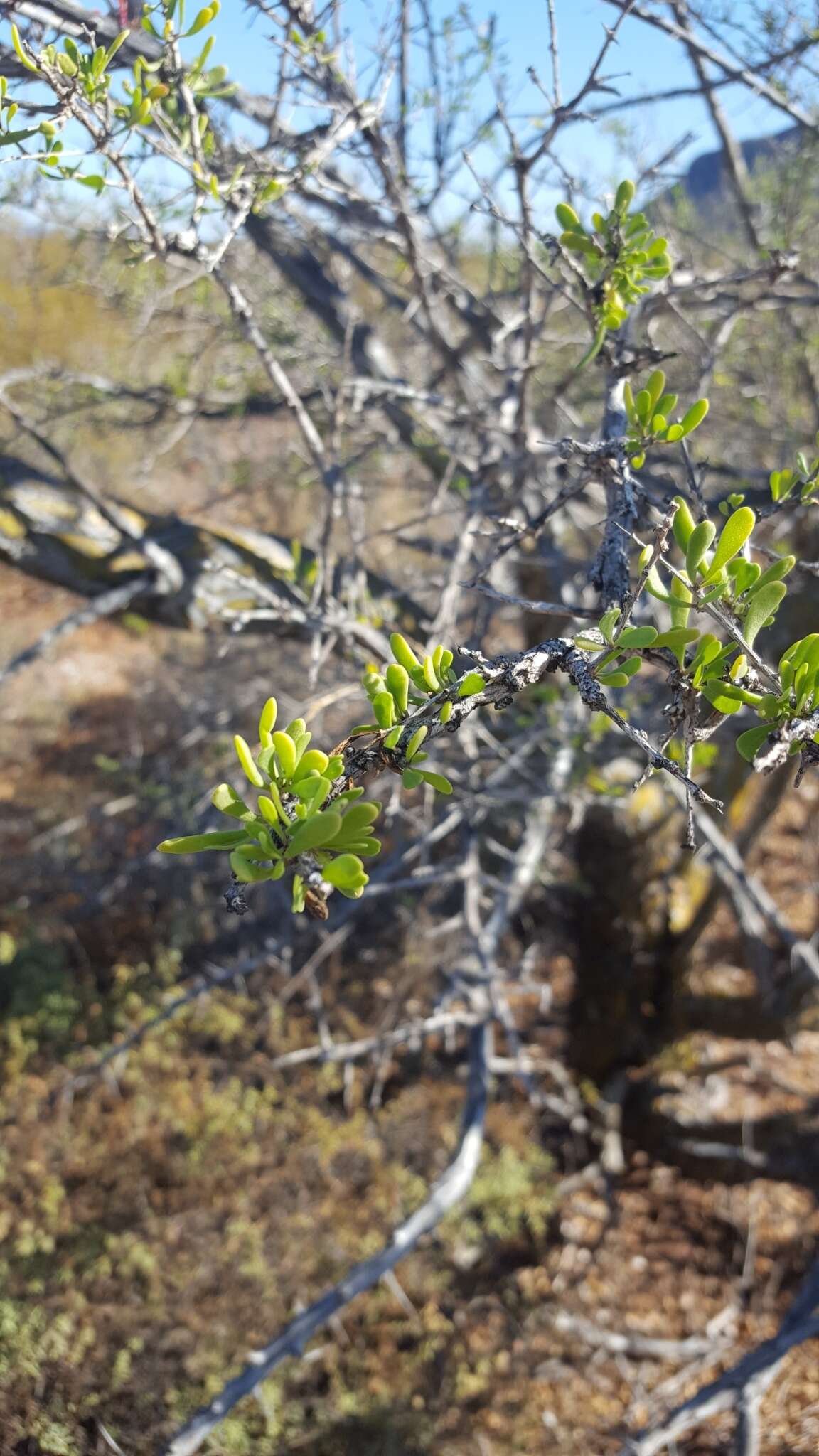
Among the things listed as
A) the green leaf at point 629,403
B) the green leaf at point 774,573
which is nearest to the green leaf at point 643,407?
the green leaf at point 629,403

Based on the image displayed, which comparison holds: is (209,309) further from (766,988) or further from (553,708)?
(766,988)

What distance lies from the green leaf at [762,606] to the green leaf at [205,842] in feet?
1.67

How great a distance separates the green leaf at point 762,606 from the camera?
0.73m

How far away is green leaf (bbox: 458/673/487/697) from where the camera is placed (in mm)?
735

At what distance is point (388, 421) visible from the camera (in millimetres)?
3781

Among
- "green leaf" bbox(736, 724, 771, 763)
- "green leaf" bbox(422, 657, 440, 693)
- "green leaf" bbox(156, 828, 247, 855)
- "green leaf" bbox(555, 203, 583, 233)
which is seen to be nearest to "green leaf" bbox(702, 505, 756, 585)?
"green leaf" bbox(736, 724, 771, 763)

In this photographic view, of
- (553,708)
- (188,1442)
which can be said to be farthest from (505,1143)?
(188,1442)

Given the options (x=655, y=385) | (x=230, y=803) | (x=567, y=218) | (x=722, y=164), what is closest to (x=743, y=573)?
(x=655, y=385)

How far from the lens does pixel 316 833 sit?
63 centimetres

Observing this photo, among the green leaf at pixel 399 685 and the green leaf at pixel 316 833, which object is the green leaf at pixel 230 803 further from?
the green leaf at pixel 399 685

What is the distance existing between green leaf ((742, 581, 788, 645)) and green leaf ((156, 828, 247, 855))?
51 centimetres

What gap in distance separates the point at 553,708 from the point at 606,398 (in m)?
1.68

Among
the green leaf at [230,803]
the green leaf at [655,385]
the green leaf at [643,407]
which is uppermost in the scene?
the green leaf at [655,385]

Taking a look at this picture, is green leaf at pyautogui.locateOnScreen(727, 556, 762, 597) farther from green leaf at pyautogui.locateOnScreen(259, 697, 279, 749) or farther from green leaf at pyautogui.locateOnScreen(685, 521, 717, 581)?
green leaf at pyautogui.locateOnScreen(259, 697, 279, 749)
